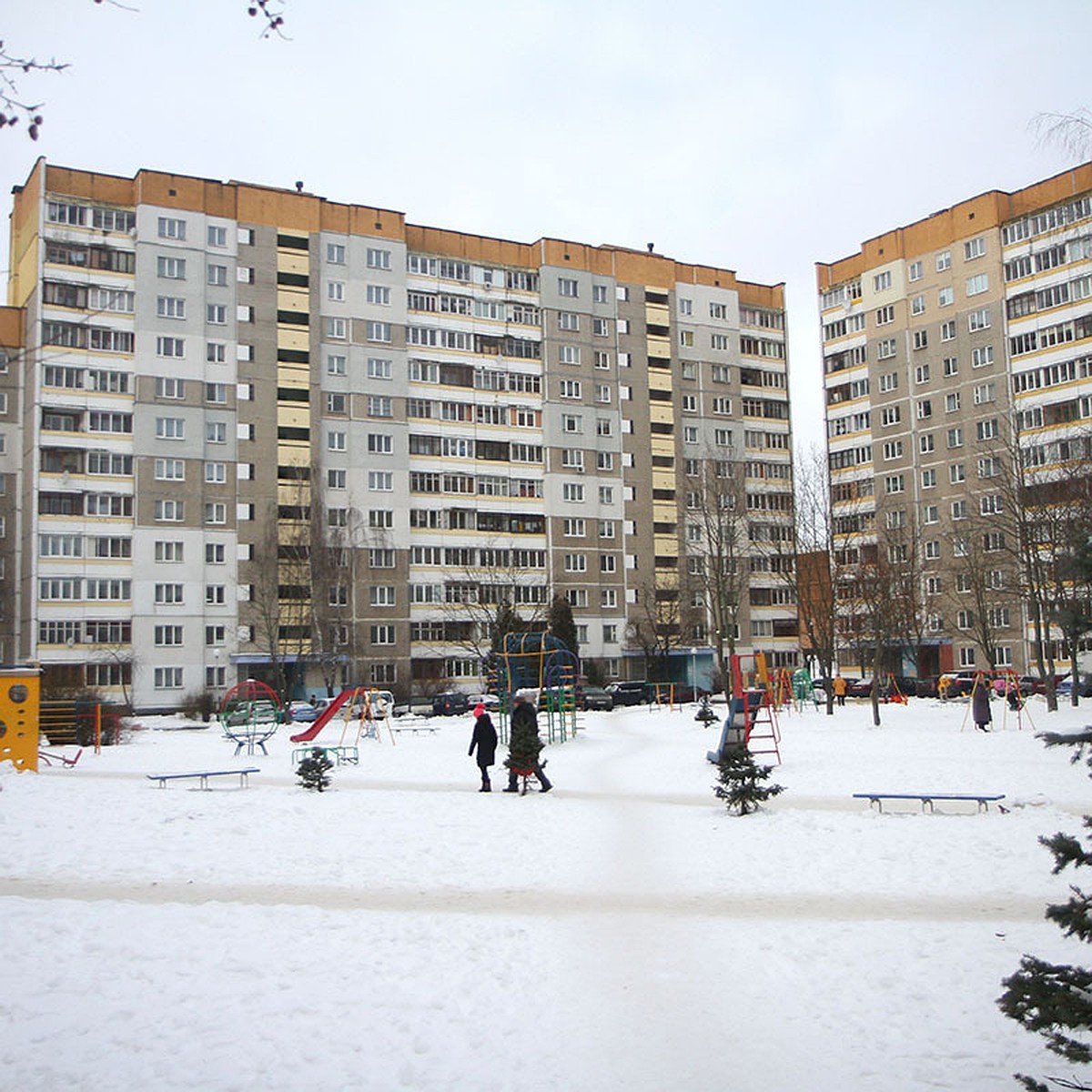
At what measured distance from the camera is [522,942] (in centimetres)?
922

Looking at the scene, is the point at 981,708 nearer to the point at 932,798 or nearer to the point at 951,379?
the point at 932,798

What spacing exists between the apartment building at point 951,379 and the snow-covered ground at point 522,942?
155ft

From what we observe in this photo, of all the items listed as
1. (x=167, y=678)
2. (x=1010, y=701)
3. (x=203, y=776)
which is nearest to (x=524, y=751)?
(x=203, y=776)

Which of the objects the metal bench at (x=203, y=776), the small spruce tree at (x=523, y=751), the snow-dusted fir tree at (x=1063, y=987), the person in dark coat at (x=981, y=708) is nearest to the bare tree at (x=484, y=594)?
the person in dark coat at (x=981, y=708)

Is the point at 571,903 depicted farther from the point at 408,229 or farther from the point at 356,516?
the point at 408,229

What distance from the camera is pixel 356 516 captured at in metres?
71.8

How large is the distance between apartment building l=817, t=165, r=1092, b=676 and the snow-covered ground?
4724cm

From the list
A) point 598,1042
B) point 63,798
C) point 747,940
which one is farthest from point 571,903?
point 63,798

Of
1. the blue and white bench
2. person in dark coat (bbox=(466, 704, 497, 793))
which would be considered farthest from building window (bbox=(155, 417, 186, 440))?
the blue and white bench

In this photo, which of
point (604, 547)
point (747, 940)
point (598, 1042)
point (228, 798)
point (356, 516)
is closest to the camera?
point (598, 1042)

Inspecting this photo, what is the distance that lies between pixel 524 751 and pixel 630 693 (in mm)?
48100

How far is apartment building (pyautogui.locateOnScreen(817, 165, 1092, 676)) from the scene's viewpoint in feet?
227

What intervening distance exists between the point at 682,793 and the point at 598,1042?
42.1 feet

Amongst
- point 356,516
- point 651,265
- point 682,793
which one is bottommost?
point 682,793
